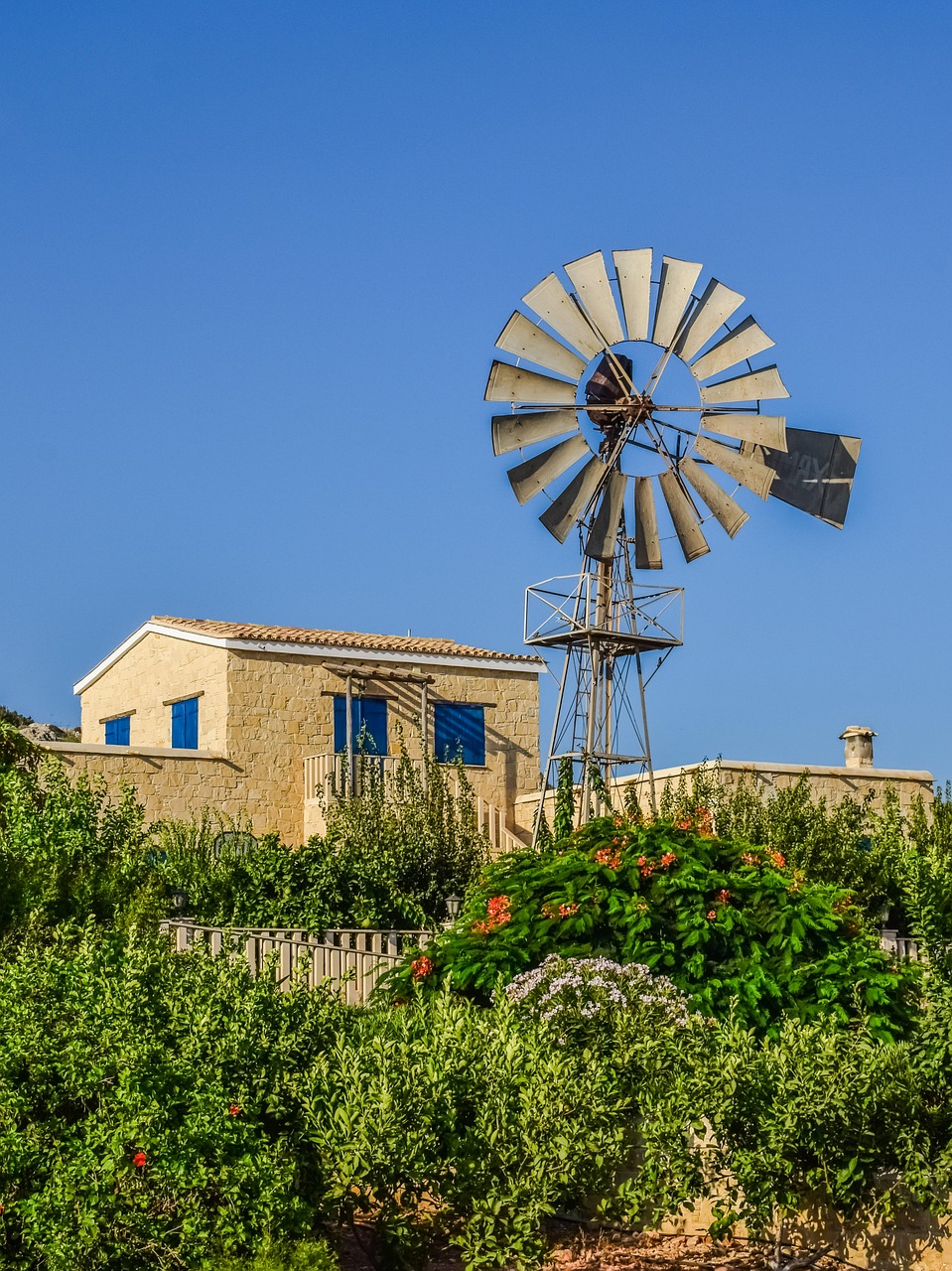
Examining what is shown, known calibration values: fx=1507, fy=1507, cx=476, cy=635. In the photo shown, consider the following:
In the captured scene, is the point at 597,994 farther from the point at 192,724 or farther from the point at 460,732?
the point at 460,732

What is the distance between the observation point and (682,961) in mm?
9531

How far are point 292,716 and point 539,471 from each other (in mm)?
11290

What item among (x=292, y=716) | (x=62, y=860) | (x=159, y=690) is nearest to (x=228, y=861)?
(x=62, y=860)

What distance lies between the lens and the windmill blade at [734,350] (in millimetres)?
19312

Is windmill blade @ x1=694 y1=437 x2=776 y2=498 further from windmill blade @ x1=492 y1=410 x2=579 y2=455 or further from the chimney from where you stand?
the chimney

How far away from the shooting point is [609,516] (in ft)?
64.3

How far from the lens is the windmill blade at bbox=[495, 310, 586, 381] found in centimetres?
1897

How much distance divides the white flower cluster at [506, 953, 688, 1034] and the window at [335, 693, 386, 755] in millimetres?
20158

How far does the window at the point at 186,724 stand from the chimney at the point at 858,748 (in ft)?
40.5

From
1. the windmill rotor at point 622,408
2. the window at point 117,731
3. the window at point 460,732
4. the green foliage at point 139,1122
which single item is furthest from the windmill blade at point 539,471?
the window at point 117,731

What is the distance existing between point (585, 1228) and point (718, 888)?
2.68 meters

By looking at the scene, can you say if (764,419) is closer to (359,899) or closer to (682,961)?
(359,899)

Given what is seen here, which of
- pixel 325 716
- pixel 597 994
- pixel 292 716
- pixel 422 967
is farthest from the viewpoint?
pixel 325 716

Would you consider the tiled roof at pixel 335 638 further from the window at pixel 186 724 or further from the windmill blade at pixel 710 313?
the windmill blade at pixel 710 313
